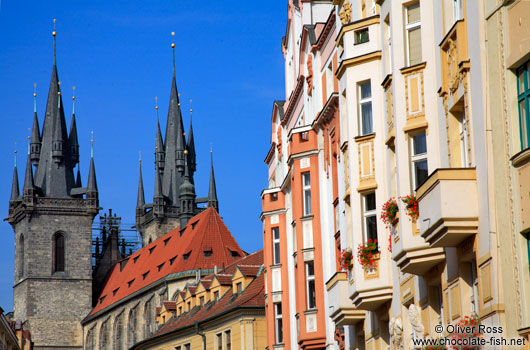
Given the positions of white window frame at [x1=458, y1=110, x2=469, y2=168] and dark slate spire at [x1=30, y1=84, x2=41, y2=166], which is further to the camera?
dark slate spire at [x1=30, y1=84, x2=41, y2=166]

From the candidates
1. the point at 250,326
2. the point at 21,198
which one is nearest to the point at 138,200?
the point at 21,198

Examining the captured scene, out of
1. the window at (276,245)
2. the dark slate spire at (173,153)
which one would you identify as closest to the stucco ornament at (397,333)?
the window at (276,245)

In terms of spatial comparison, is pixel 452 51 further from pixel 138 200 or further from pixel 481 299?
pixel 138 200

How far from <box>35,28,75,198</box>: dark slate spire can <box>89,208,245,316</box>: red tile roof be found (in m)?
9.87

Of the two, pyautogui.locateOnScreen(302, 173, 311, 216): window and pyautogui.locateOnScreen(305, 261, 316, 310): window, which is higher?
pyautogui.locateOnScreen(302, 173, 311, 216): window

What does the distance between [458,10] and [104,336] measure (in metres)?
90.7

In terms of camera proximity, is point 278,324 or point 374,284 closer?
point 374,284

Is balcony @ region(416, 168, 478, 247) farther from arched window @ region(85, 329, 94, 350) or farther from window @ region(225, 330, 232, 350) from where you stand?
arched window @ region(85, 329, 94, 350)

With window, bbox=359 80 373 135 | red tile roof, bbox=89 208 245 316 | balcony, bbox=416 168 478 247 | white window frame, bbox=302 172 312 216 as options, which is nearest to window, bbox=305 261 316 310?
white window frame, bbox=302 172 312 216

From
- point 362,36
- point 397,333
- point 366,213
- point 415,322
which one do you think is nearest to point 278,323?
point 366,213

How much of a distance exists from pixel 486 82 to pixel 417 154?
12.0ft

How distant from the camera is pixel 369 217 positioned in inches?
947

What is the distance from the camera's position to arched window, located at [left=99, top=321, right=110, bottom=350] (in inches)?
4149

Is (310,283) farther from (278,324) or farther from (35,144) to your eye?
(35,144)
